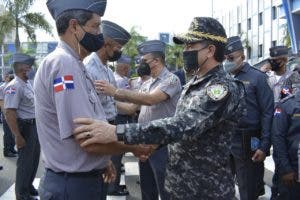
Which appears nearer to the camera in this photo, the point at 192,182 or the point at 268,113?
the point at 192,182

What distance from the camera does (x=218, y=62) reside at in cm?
295

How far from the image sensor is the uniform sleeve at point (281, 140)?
4.38 m

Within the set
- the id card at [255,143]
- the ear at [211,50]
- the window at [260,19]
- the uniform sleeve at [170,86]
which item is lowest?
the id card at [255,143]

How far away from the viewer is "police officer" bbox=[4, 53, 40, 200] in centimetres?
592

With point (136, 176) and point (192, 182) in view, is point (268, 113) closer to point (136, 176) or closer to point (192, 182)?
point (192, 182)

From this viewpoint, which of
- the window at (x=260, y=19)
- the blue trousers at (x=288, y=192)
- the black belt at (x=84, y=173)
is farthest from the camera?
the window at (x=260, y=19)

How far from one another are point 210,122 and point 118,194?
4.14 m

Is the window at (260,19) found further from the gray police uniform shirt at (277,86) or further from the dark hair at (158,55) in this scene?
the dark hair at (158,55)

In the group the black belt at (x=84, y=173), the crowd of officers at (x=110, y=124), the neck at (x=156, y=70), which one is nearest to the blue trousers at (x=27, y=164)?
the neck at (x=156, y=70)

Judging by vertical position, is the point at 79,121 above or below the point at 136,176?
above

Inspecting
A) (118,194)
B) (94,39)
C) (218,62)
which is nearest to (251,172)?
(118,194)

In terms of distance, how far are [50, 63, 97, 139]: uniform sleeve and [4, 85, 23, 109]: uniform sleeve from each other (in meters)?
3.95

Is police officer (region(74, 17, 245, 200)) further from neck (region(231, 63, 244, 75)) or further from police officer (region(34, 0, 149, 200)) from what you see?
neck (region(231, 63, 244, 75))

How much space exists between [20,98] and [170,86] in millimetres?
2447
